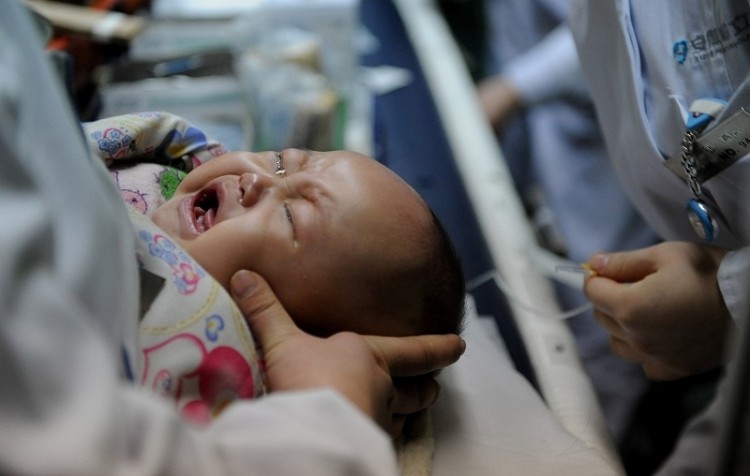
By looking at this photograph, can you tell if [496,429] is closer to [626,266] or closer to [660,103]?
[626,266]

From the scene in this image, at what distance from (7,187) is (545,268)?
77 centimetres

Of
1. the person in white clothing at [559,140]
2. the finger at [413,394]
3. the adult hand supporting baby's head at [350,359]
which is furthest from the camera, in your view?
the person in white clothing at [559,140]

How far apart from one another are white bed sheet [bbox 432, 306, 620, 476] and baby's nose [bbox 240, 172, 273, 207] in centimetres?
24

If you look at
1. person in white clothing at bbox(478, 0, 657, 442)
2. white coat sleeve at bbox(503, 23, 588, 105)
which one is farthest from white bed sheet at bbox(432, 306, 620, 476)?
white coat sleeve at bbox(503, 23, 588, 105)

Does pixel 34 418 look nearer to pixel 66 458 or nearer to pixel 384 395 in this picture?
pixel 66 458

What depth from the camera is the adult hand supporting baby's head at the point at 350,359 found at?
0.52 metres

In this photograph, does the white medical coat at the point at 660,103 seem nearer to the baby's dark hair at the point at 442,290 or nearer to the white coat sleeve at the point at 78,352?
the baby's dark hair at the point at 442,290

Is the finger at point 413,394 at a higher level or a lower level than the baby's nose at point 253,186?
lower

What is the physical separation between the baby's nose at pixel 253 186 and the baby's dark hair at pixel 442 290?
0.15 metres

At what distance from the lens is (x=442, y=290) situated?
656 mm

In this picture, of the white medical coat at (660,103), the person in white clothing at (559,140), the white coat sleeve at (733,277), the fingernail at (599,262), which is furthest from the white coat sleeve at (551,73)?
the white coat sleeve at (733,277)

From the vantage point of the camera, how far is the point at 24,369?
38 cm

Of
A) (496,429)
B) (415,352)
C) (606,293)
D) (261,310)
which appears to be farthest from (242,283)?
(606,293)

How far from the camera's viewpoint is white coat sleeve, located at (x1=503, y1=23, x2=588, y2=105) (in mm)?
1489
